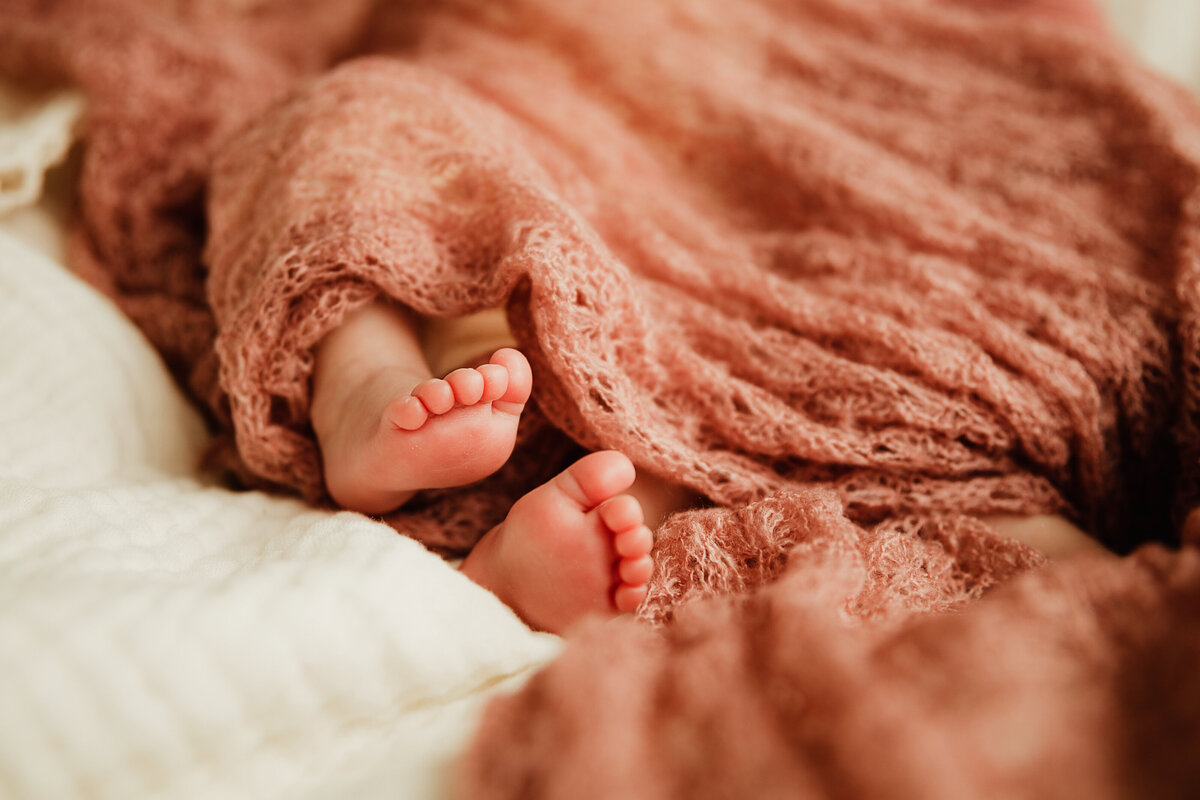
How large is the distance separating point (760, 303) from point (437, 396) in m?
0.35

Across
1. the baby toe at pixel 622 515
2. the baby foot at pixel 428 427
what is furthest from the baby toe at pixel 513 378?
the baby toe at pixel 622 515

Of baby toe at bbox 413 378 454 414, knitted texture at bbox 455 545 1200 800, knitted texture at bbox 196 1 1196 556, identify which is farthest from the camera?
knitted texture at bbox 196 1 1196 556

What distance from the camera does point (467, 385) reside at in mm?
523

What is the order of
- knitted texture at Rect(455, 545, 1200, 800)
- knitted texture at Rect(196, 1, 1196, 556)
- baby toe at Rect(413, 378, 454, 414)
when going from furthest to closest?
knitted texture at Rect(196, 1, 1196, 556), baby toe at Rect(413, 378, 454, 414), knitted texture at Rect(455, 545, 1200, 800)

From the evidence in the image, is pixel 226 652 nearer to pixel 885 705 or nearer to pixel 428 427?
pixel 428 427

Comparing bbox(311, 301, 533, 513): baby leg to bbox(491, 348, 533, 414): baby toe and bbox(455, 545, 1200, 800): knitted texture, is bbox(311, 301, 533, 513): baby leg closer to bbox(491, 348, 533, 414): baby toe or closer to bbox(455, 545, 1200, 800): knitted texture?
bbox(491, 348, 533, 414): baby toe

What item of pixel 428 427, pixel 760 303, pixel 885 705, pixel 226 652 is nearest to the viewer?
pixel 885 705

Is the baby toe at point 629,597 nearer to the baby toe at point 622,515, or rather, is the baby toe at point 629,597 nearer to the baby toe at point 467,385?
the baby toe at point 622,515

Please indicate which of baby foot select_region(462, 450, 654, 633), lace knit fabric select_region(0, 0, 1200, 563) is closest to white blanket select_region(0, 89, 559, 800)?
baby foot select_region(462, 450, 654, 633)

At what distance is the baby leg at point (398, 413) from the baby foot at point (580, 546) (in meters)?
0.06

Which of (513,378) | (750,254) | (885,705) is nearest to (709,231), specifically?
(750,254)

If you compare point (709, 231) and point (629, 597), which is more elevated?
point (709, 231)

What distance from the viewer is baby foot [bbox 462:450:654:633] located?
1.73 ft

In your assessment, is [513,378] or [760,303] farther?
[760,303]
